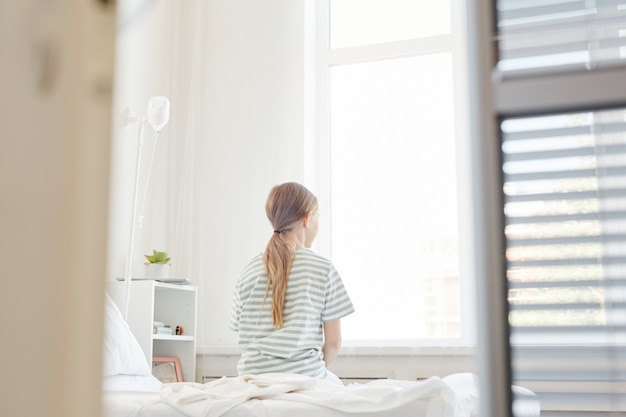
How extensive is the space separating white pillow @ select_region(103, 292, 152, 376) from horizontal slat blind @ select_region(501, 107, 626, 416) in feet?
6.83

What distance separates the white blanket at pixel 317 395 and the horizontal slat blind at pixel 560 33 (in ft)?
4.17

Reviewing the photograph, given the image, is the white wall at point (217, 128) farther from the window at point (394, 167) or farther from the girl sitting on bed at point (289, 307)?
the girl sitting on bed at point (289, 307)

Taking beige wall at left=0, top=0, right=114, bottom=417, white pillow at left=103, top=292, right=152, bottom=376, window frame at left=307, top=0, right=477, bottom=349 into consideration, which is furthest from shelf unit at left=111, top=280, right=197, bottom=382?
beige wall at left=0, top=0, right=114, bottom=417

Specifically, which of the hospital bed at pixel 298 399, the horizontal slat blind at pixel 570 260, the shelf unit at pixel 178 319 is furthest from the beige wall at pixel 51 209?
the shelf unit at pixel 178 319

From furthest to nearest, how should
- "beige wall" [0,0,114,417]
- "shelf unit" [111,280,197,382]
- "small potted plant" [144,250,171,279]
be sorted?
"shelf unit" [111,280,197,382] < "small potted plant" [144,250,171,279] < "beige wall" [0,0,114,417]

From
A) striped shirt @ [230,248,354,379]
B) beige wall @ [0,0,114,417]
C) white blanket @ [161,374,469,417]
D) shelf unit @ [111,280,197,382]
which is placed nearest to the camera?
beige wall @ [0,0,114,417]

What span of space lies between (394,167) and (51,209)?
159 inches

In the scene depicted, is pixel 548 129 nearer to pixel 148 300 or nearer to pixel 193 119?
pixel 148 300

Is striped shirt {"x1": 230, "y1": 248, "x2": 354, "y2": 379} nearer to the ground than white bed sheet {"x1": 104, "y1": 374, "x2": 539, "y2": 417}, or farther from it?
farther from it

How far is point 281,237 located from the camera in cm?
296

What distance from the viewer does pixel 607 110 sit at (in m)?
0.70

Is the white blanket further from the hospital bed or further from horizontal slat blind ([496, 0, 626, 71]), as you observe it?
horizontal slat blind ([496, 0, 626, 71])

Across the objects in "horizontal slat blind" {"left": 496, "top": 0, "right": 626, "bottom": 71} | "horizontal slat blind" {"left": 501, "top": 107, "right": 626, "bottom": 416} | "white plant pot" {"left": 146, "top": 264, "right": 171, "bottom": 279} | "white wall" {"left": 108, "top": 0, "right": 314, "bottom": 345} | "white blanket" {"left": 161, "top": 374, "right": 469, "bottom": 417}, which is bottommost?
"white blanket" {"left": 161, "top": 374, "right": 469, "bottom": 417}

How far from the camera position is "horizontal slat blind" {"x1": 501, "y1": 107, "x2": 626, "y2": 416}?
2.30ft
